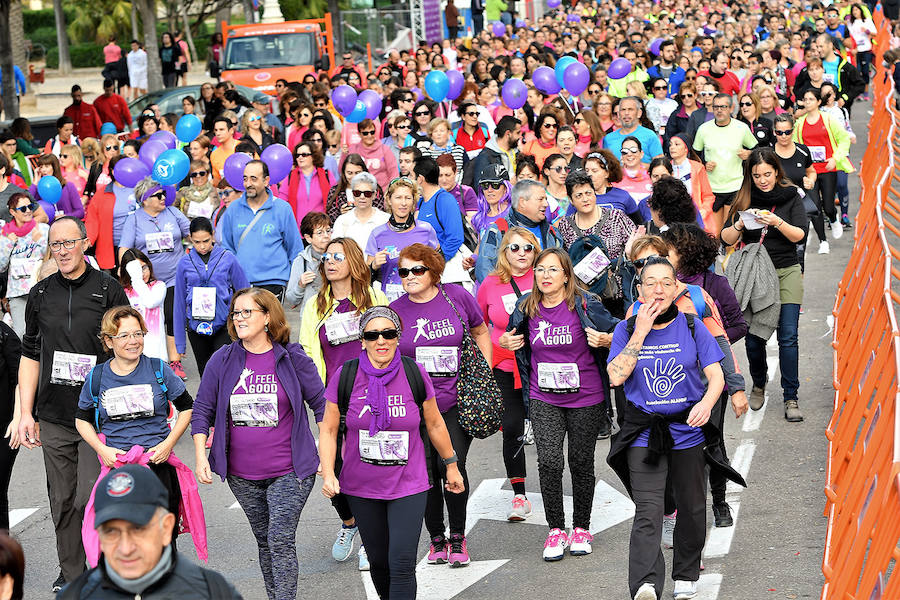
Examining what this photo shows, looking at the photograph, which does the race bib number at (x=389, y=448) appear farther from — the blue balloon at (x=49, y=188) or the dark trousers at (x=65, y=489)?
the blue balloon at (x=49, y=188)

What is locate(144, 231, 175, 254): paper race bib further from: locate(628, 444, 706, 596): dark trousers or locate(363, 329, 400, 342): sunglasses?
locate(628, 444, 706, 596): dark trousers

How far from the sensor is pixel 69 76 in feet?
172

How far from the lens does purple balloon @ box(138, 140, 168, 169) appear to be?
1394 cm

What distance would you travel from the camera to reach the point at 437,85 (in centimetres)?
1823

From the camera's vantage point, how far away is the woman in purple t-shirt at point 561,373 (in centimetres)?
741

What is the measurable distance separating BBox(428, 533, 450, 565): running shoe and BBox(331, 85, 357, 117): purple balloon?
9.77 metres

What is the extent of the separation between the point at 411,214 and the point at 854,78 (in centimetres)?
1185

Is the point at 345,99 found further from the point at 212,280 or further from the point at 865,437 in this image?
the point at 865,437

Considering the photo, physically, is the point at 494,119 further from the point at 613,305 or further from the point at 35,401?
the point at 35,401

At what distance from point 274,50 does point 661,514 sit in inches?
969

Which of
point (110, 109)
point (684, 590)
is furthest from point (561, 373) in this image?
point (110, 109)

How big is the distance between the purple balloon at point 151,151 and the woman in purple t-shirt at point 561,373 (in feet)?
24.0

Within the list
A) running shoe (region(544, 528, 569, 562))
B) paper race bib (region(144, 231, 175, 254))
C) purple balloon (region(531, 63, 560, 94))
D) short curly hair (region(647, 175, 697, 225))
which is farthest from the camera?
purple balloon (region(531, 63, 560, 94))

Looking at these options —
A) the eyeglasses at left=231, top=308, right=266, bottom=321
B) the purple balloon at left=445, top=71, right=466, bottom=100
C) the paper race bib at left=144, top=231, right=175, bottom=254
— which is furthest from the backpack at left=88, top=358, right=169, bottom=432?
the purple balloon at left=445, top=71, right=466, bottom=100
